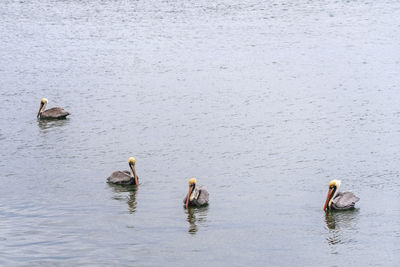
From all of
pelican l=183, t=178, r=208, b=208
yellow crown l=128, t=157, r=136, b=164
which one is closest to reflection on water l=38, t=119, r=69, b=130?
yellow crown l=128, t=157, r=136, b=164

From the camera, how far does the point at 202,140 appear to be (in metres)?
19.4

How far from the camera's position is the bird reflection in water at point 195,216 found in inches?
558

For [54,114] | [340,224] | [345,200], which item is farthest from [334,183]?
[54,114]

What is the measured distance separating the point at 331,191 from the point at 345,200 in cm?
50

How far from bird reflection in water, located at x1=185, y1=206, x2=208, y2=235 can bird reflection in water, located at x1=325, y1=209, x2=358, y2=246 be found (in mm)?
2328

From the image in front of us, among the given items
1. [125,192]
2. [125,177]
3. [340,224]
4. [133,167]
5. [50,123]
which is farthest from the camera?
[50,123]

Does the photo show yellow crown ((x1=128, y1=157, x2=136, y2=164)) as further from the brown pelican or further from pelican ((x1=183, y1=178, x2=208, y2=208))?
the brown pelican

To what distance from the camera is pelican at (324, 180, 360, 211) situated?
14555 mm

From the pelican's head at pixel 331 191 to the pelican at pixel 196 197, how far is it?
236 cm

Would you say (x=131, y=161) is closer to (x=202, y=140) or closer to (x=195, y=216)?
(x=195, y=216)

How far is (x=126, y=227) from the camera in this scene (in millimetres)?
14016

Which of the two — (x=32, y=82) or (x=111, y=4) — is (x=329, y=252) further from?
(x=111, y=4)

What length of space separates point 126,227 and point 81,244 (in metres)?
1.10

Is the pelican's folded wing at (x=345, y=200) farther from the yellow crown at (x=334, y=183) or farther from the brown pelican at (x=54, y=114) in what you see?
the brown pelican at (x=54, y=114)
